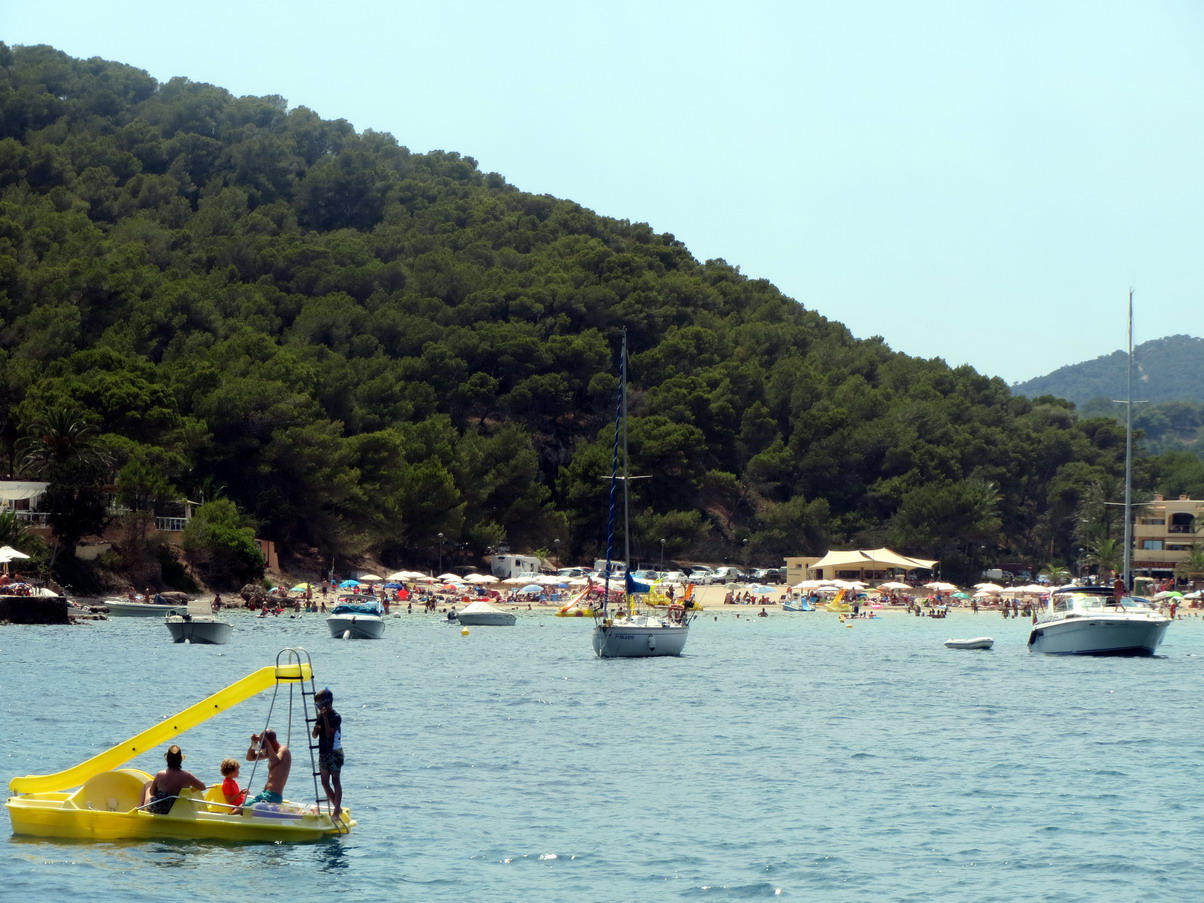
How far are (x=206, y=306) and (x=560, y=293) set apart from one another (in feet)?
107

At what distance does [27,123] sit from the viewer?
134 metres

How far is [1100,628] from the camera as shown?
4962 centimetres

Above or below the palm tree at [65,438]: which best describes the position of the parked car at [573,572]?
below

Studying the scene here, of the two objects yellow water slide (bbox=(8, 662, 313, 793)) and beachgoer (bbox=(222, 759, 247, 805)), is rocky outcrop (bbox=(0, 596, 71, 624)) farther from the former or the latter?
beachgoer (bbox=(222, 759, 247, 805))

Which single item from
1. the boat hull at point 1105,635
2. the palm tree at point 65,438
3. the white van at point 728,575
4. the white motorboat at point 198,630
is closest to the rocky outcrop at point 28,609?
the white motorboat at point 198,630

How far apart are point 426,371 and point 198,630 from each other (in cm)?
5969

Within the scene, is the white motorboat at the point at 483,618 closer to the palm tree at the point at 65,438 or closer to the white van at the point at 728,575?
the palm tree at the point at 65,438

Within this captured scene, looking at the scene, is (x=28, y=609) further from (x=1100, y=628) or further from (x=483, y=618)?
(x=1100, y=628)

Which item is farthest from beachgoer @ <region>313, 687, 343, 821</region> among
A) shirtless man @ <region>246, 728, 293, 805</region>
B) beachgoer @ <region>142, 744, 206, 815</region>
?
beachgoer @ <region>142, 744, 206, 815</region>

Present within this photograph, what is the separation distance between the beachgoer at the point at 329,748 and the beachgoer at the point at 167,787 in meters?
1.63

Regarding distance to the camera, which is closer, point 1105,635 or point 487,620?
point 1105,635

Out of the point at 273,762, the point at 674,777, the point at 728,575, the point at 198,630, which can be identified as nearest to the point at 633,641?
the point at 198,630

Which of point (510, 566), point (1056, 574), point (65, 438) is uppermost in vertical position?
point (65, 438)

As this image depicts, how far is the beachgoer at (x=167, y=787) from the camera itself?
60.8 feet
